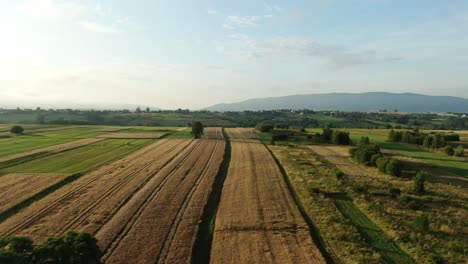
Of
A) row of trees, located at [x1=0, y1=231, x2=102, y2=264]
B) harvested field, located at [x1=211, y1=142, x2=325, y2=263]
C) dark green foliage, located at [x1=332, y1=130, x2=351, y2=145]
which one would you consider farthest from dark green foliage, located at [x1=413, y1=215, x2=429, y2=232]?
dark green foliage, located at [x1=332, y1=130, x2=351, y2=145]

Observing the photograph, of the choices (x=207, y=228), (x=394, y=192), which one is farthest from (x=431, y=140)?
(x=207, y=228)

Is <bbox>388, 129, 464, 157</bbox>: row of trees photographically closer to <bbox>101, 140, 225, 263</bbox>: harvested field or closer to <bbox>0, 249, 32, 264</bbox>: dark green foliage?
<bbox>101, 140, 225, 263</bbox>: harvested field

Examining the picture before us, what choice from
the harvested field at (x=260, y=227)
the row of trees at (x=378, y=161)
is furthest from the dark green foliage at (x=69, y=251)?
the row of trees at (x=378, y=161)

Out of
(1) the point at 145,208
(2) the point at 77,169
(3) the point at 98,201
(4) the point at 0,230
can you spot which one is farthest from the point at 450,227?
(2) the point at 77,169

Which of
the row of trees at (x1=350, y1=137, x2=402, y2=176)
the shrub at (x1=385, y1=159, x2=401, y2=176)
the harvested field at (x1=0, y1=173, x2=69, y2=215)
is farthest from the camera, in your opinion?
the row of trees at (x1=350, y1=137, x2=402, y2=176)

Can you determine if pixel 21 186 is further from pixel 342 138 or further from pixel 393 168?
pixel 342 138
